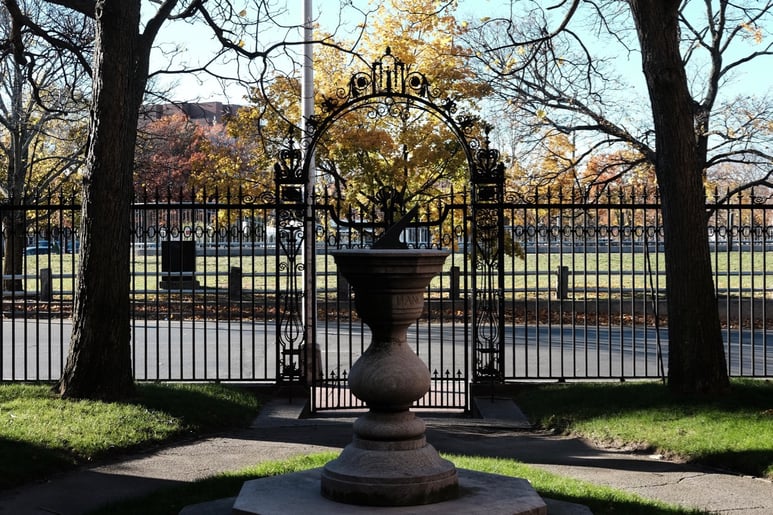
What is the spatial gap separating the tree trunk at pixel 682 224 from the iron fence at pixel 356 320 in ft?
1.59

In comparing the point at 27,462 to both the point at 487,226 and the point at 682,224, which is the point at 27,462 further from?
the point at 682,224

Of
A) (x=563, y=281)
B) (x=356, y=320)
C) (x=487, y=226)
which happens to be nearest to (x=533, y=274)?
(x=356, y=320)

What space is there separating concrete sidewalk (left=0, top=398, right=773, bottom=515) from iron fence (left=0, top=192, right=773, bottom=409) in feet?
3.44

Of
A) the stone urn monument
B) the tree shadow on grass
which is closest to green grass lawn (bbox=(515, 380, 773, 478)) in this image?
the stone urn monument

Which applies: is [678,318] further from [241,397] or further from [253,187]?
[253,187]

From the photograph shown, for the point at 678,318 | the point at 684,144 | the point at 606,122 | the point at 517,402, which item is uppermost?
the point at 606,122

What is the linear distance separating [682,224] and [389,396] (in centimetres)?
602

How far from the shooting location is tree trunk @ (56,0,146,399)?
Answer: 10406 mm

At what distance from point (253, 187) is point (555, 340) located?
8072 mm

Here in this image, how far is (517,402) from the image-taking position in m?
11.6

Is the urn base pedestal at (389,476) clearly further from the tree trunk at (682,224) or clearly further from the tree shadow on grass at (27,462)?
the tree trunk at (682,224)

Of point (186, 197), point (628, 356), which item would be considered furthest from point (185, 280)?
point (628, 356)

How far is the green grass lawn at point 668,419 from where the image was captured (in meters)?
8.66

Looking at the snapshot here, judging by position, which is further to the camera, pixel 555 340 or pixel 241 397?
pixel 555 340
